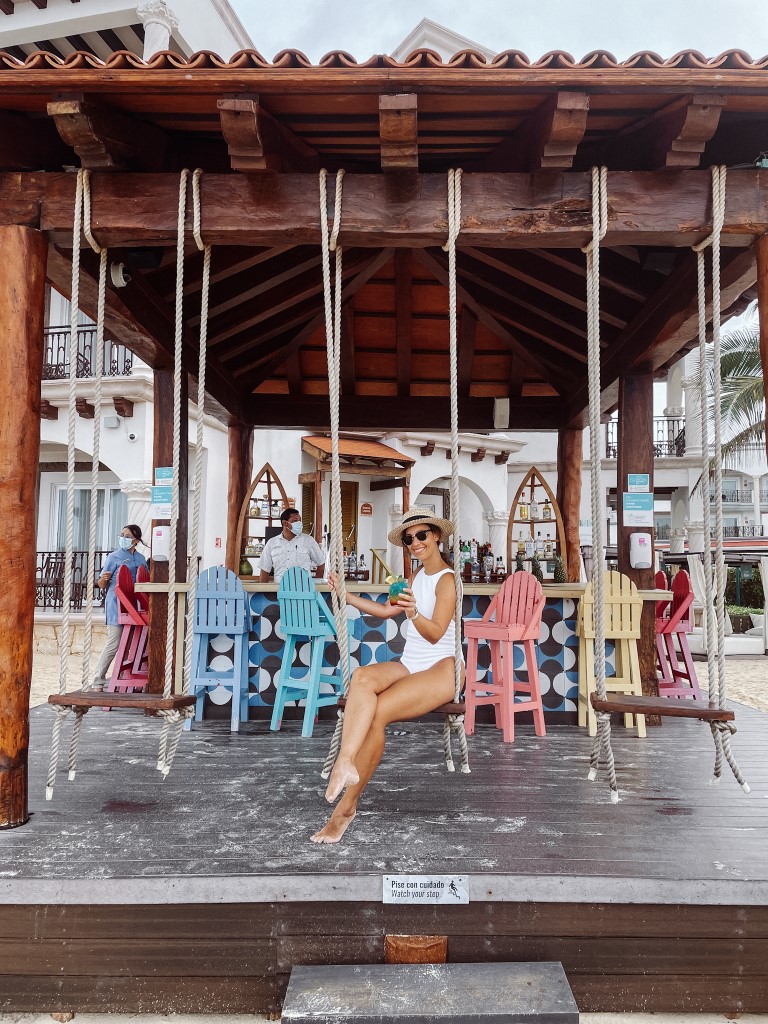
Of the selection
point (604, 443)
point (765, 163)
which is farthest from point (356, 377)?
point (604, 443)

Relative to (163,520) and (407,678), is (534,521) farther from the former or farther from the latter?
(407,678)

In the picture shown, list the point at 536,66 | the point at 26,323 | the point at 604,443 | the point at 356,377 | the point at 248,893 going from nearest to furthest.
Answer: the point at 248,893
the point at 536,66
the point at 26,323
the point at 356,377
the point at 604,443

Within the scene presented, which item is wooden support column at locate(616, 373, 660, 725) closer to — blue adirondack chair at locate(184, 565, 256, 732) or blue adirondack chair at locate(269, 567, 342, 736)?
blue adirondack chair at locate(269, 567, 342, 736)

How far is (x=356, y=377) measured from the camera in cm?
795

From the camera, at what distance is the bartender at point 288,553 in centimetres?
653

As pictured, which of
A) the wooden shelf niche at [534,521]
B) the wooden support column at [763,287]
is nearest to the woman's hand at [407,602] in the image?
the wooden support column at [763,287]

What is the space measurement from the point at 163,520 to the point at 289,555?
123 cm

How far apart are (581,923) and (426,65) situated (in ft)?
10.5

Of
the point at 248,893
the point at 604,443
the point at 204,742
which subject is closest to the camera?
the point at 248,893

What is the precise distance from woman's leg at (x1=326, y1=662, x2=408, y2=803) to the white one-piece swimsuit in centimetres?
29

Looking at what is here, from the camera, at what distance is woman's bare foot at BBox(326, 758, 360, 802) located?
2.87m

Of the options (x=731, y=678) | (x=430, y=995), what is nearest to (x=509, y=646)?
(x=430, y=995)

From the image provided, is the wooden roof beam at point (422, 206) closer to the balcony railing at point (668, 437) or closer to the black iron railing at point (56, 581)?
the black iron railing at point (56, 581)

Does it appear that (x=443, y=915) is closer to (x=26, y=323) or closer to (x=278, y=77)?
(x=26, y=323)
